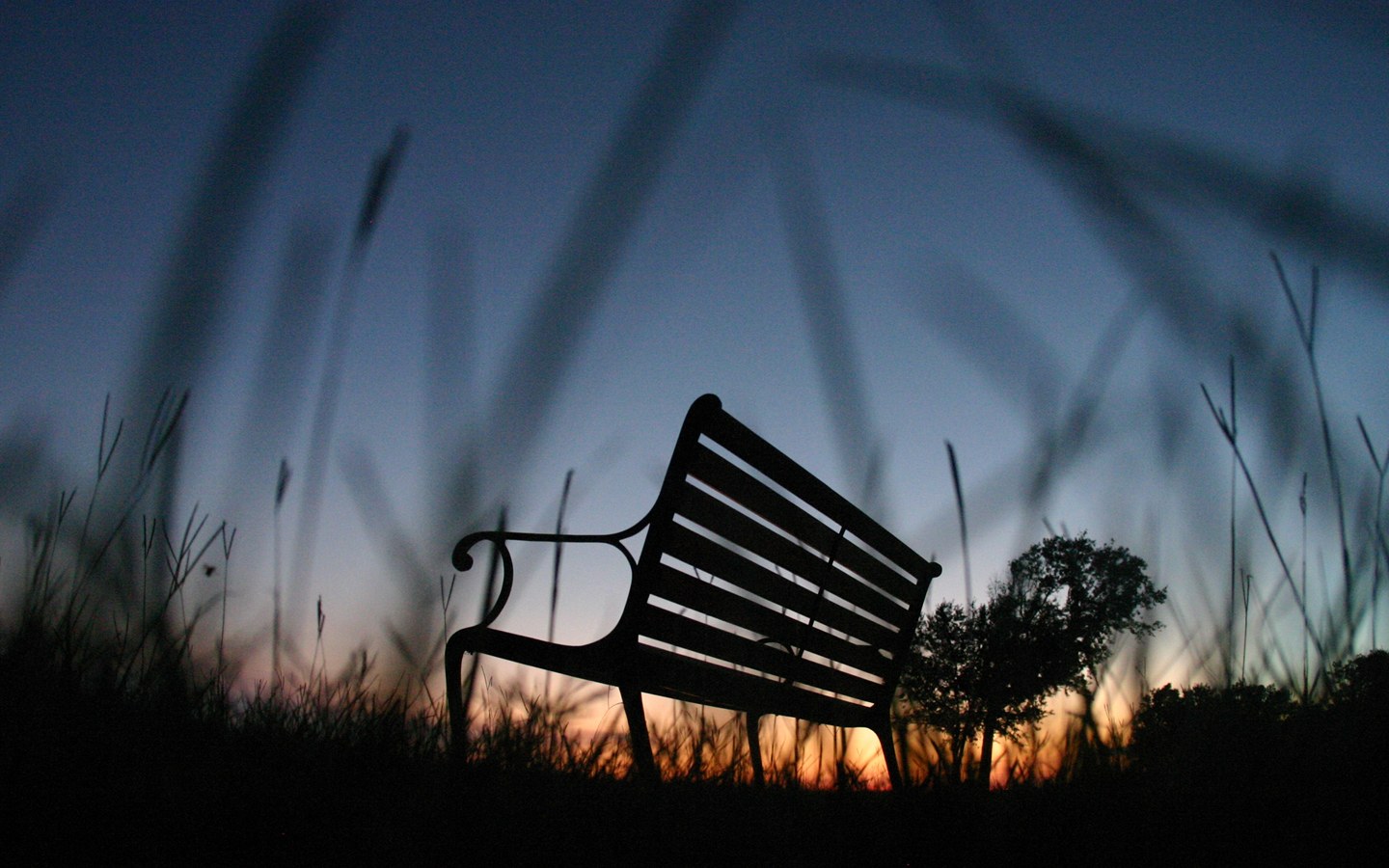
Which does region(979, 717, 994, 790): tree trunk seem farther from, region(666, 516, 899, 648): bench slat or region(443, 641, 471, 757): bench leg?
region(443, 641, 471, 757): bench leg

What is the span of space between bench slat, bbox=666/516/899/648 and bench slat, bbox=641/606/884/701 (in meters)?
0.13

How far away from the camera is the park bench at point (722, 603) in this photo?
1826mm

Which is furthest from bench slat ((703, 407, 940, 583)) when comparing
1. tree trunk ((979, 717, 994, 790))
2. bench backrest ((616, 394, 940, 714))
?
tree trunk ((979, 717, 994, 790))

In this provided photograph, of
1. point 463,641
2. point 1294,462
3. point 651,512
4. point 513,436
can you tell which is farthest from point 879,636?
point 513,436

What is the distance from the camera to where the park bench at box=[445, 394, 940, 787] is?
1.83 metres

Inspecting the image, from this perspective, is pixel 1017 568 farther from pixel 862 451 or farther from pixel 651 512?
pixel 651 512

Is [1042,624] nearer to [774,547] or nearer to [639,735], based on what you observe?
[639,735]

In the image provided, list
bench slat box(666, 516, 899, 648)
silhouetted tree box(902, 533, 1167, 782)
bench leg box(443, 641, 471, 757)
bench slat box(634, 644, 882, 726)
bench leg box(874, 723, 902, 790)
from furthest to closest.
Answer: bench slat box(666, 516, 899, 648), bench slat box(634, 644, 882, 726), bench leg box(443, 641, 471, 757), bench leg box(874, 723, 902, 790), silhouetted tree box(902, 533, 1167, 782)

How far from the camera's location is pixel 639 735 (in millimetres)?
1662

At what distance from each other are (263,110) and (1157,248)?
18.6 inches

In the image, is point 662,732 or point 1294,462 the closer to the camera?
point 1294,462

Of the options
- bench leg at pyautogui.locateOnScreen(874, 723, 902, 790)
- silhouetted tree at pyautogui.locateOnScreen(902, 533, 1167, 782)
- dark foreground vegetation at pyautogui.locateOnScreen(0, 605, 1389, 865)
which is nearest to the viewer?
silhouetted tree at pyautogui.locateOnScreen(902, 533, 1167, 782)

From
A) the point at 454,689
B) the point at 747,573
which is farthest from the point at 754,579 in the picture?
the point at 454,689

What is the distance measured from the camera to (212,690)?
1860 millimetres
